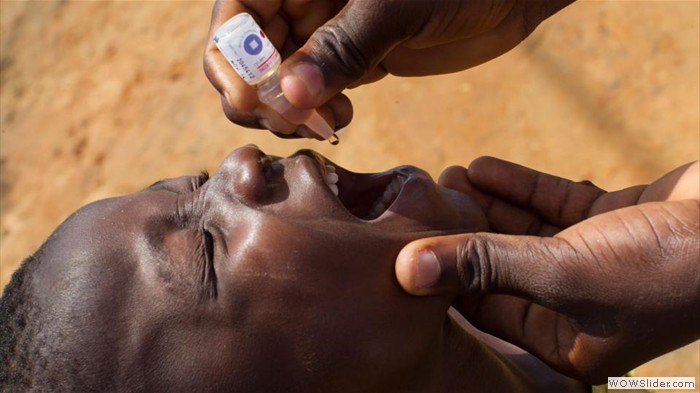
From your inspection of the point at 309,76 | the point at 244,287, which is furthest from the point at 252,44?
the point at 244,287

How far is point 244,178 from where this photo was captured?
154cm

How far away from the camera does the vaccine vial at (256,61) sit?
63.4 inches

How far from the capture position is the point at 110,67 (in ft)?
13.2

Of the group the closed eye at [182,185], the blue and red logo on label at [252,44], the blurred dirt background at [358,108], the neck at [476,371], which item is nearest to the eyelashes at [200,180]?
the closed eye at [182,185]

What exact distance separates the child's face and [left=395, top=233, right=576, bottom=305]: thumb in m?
0.05

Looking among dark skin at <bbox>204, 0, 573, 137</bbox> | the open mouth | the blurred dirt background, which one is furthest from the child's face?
the blurred dirt background

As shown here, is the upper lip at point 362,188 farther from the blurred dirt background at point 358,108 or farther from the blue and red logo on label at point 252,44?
the blurred dirt background at point 358,108

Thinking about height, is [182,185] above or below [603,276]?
above

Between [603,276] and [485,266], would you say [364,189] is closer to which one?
[485,266]

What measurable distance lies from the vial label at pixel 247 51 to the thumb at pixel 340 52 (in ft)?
→ 0.14

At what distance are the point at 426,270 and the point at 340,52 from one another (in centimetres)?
54

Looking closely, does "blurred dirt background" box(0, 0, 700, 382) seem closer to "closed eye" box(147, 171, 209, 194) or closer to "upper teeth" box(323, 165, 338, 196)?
"upper teeth" box(323, 165, 338, 196)

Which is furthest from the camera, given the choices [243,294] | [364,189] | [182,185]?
[364,189]

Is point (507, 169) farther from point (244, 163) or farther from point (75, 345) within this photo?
point (75, 345)
